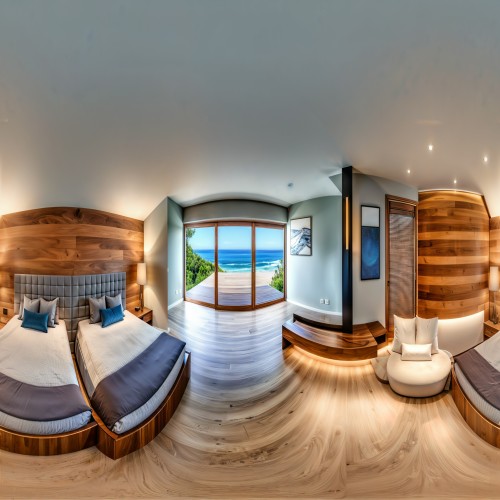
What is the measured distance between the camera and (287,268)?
146 inches

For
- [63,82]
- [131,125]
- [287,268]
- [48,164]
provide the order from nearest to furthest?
[63,82], [131,125], [48,164], [287,268]

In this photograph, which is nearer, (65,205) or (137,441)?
(137,441)

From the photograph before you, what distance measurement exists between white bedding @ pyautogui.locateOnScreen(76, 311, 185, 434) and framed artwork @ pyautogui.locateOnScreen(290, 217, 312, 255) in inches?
90.1

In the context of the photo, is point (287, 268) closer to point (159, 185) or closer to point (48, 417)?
point (159, 185)

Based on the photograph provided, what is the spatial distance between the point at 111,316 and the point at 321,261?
9.05ft

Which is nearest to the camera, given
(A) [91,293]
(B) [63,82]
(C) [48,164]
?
(B) [63,82]

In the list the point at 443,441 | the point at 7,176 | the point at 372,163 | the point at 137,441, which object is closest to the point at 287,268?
the point at 372,163

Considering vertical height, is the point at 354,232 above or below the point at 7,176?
below

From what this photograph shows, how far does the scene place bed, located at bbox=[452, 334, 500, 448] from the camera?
1.14m

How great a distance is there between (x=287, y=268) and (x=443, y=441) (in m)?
2.71

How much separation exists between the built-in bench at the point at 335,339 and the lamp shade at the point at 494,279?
1694mm

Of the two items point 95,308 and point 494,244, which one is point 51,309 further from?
point 494,244

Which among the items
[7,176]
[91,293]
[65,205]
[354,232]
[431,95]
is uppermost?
[431,95]

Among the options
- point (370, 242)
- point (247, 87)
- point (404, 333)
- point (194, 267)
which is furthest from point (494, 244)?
point (194, 267)
